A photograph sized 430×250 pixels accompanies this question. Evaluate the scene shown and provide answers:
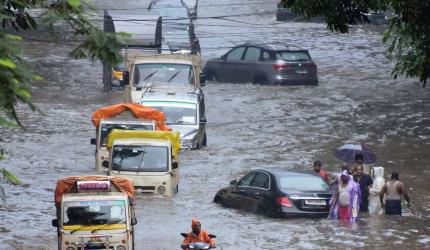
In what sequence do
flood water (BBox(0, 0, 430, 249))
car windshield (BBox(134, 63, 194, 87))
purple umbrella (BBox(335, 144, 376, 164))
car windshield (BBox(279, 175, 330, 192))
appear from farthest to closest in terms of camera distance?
car windshield (BBox(134, 63, 194, 87)) → purple umbrella (BBox(335, 144, 376, 164)) → car windshield (BBox(279, 175, 330, 192)) → flood water (BBox(0, 0, 430, 249))

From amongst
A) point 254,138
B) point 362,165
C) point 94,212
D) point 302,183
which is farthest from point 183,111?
point 94,212

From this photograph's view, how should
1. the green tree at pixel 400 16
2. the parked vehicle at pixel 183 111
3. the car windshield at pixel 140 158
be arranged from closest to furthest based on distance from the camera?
1. the green tree at pixel 400 16
2. the car windshield at pixel 140 158
3. the parked vehicle at pixel 183 111

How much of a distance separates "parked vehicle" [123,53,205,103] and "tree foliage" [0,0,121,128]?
83.5ft

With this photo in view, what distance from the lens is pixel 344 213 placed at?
74.1 ft

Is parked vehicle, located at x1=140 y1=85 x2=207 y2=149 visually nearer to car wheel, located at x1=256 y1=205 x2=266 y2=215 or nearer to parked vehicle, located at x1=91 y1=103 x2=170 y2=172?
parked vehicle, located at x1=91 y1=103 x2=170 y2=172

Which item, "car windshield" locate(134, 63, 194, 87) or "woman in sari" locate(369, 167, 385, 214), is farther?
"car windshield" locate(134, 63, 194, 87)

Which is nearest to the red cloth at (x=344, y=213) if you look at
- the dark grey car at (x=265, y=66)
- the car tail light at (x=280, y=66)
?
the dark grey car at (x=265, y=66)

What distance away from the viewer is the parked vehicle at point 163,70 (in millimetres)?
35594

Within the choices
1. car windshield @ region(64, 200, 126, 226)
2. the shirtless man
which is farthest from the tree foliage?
the shirtless man

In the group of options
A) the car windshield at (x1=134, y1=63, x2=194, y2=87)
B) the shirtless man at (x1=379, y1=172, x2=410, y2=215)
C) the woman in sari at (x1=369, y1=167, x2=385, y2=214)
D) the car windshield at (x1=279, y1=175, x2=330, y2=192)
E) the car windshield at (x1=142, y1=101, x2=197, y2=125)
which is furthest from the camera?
the car windshield at (x1=134, y1=63, x2=194, y2=87)

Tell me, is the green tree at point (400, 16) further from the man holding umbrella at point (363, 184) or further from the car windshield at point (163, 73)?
the car windshield at point (163, 73)

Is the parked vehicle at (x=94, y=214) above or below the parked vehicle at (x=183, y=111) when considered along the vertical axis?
above

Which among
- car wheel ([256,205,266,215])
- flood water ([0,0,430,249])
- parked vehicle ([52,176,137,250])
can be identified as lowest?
flood water ([0,0,430,249])

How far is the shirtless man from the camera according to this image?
23078 mm
